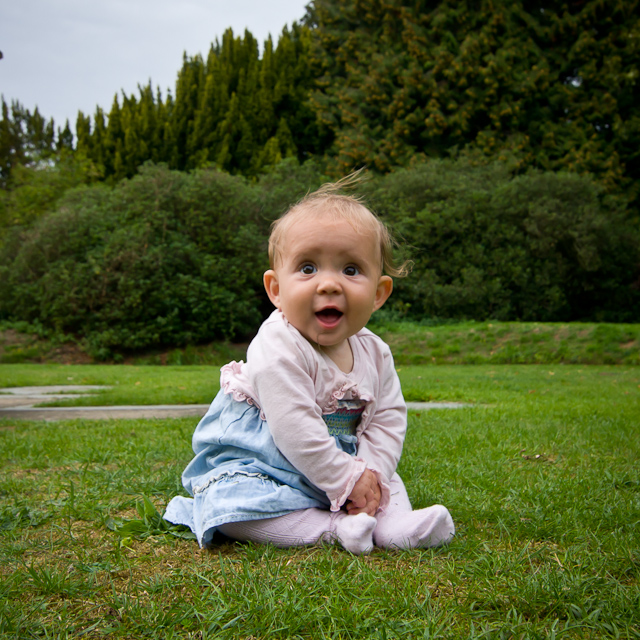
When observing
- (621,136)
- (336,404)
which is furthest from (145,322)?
(621,136)

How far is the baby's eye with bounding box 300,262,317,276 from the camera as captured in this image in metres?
2.13

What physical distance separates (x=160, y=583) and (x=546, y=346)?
446 inches

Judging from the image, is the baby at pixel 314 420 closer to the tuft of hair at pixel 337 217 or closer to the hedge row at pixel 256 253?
the tuft of hair at pixel 337 217

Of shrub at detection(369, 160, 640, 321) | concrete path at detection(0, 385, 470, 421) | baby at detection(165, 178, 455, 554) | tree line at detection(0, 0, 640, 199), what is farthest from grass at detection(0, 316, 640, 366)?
baby at detection(165, 178, 455, 554)

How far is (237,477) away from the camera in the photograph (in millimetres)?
2053

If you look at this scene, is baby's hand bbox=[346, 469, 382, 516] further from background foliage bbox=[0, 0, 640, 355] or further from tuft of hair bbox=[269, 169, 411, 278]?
background foliage bbox=[0, 0, 640, 355]

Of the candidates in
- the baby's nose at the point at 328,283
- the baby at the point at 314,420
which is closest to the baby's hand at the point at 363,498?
the baby at the point at 314,420

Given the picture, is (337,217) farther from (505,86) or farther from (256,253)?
(505,86)

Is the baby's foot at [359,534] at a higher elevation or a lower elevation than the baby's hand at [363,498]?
lower

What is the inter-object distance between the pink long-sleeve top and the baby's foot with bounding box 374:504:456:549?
12cm

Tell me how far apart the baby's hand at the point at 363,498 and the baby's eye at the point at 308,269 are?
Answer: 2.31 ft

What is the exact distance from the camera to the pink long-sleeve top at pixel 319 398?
6.42 ft

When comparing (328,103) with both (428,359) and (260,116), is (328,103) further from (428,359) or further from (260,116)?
(428,359)

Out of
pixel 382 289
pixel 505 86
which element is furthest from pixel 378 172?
pixel 382 289
